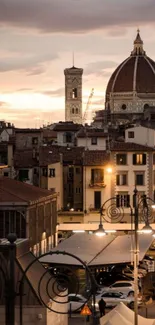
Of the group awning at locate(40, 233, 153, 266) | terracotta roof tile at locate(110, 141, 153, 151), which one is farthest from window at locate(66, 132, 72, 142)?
awning at locate(40, 233, 153, 266)

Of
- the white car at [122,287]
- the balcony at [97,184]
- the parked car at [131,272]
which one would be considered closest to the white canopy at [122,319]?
the white car at [122,287]

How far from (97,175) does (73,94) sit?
128041 millimetres

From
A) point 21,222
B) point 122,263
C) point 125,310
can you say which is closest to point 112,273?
point 122,263

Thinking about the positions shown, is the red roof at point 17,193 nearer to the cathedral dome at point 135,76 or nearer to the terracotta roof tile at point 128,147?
the terracotta roof tile at point 128,147

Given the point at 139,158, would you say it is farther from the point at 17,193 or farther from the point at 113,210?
the point at 113,210

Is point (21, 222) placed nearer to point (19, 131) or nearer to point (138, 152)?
point (138, 152)

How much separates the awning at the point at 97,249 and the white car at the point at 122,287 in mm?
656

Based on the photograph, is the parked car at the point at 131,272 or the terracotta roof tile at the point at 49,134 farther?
the terracotta roof tile at the point at 49,134

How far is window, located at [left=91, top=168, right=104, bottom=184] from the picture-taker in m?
48.7

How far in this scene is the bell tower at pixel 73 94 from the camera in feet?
563

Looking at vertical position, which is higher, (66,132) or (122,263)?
(66,132)

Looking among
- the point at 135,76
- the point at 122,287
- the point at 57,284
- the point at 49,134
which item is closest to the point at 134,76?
the point at 135,76

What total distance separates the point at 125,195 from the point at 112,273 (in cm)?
1821

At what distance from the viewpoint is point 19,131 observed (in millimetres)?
66938
